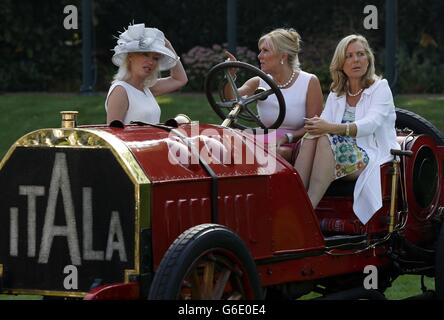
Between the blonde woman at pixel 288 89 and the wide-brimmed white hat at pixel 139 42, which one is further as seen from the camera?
the blonde woman at pixel 288 89

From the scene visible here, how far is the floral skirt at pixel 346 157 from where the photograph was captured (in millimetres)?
6152

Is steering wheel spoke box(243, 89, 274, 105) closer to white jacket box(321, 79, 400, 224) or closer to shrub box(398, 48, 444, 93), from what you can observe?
white jacket box(321, 79, 400, 224)

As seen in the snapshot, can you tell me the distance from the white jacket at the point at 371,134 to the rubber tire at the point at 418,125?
709mm

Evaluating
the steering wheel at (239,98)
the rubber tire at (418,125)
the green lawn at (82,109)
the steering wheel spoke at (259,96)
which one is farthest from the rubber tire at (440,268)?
the green lawn at (82,109)

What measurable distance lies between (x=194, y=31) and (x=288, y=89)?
11.9 m

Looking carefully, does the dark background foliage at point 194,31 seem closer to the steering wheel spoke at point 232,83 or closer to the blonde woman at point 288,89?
the blonde woman at point 288,89

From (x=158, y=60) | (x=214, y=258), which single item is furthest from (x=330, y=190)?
(x=214, y=258)

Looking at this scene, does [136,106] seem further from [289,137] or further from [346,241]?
[346,241]

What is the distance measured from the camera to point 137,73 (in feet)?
19.5

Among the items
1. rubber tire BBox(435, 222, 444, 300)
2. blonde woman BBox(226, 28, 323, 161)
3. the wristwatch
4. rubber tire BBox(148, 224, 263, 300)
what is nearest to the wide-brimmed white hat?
blonde woman BBox(226, 28, 323, 161)

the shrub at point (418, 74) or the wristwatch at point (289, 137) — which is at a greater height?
the shrub at point (418, 74)

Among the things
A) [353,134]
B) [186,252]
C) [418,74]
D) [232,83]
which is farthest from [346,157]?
[418,74]

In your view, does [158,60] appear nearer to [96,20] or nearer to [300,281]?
[300,281]

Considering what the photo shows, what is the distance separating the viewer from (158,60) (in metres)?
6.04
